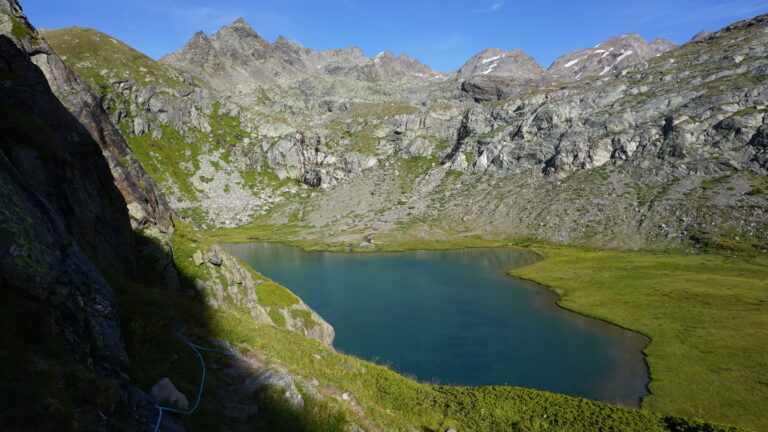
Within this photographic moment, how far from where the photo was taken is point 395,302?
249 ft

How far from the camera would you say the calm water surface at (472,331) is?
44.1m

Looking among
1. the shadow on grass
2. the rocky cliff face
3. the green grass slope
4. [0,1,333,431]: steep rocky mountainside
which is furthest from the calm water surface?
the rocky cliff face

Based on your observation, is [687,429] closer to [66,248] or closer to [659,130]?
[66,248]

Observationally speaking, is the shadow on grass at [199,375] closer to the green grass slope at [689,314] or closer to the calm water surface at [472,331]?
the calm water surface at [472,331]

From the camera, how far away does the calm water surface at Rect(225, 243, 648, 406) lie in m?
44.1

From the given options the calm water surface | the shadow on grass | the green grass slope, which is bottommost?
the calm water surface

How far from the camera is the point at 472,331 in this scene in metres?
59.1

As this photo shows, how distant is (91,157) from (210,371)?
17.4 m

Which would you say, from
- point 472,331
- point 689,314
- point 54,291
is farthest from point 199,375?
point 689,314

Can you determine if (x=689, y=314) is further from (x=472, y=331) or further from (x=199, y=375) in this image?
(x=199, y=375)

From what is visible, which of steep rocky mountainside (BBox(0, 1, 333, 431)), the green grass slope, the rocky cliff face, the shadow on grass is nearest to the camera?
steep rocky mountainside (BBox(0, 1, 333, 431))

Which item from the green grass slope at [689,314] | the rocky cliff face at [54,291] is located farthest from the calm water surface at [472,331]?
the rocky cliff face at [54,291]

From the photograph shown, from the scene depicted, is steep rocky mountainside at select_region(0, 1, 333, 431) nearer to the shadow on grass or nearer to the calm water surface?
the shadow on grass

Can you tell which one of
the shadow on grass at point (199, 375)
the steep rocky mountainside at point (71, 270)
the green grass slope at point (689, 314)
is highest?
the steep rocky mountainside at point (71, 270)
